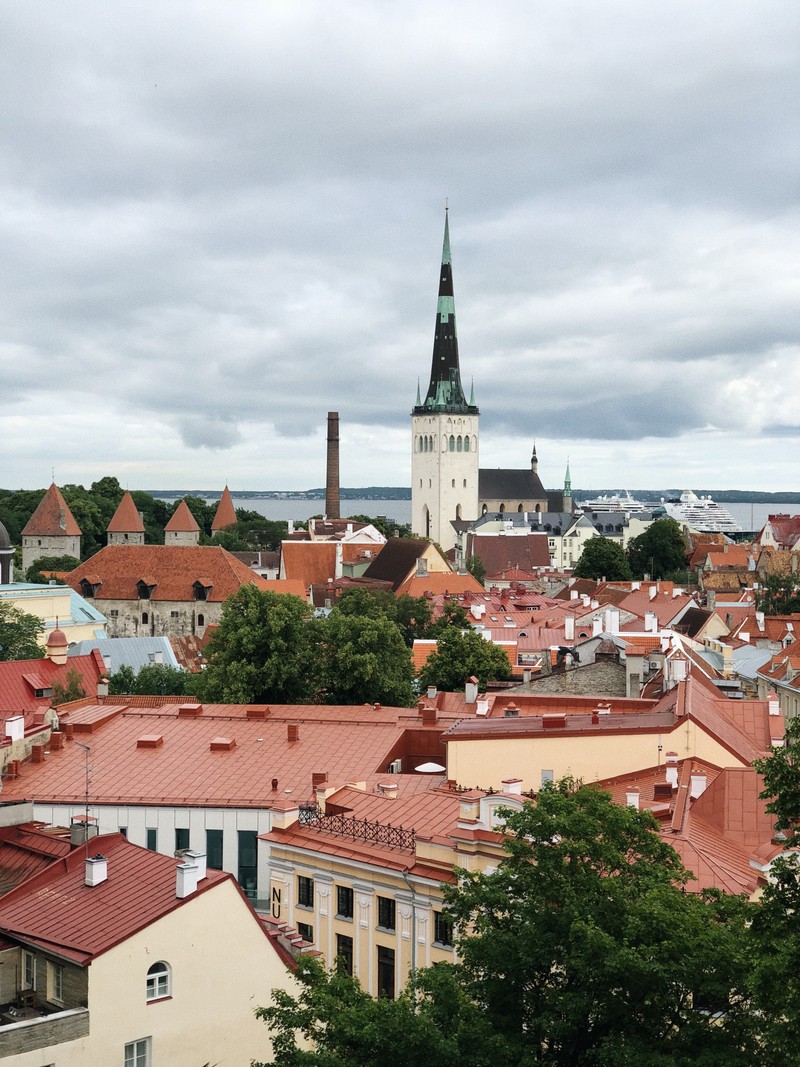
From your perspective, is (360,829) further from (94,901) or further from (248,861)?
(94,901)

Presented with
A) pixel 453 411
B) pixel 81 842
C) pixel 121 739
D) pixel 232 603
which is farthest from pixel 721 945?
pixel 453 411

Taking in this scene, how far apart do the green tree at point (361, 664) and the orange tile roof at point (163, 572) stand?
3765 centimetres

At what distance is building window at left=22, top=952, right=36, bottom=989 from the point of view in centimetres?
2084

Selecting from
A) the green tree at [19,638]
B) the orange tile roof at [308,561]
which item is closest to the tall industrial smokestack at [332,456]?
the orange tile roof at [308,561]

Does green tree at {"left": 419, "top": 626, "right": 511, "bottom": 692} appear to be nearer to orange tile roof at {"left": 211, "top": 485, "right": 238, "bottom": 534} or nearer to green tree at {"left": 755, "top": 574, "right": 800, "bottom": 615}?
green tree at {"left": 755, "top": 574, "right": 800, "bottom": 615}

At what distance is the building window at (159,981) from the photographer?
67.4ft

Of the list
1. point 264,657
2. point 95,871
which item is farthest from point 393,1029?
point 264,657

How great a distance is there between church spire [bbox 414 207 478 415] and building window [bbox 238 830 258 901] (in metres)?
147

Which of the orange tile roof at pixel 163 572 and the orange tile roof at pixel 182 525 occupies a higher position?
the orange tile roof at pixel 182 525

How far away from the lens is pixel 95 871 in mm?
22031

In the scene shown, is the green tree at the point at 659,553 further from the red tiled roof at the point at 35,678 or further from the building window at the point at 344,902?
the building window at the point at 344,902

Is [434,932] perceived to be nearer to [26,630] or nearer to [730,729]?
[730,729]

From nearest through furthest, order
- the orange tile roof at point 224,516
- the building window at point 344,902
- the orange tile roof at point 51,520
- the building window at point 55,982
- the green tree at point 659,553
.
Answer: the building window at point 55,982 < the building window at point 344,902 < the orange tile roof at point 51,520 < the green tree at point 659,553 < the orange tile roof at point 224,516

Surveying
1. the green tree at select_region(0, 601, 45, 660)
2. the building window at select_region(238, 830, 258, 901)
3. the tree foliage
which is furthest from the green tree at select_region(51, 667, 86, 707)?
the tree foliage
